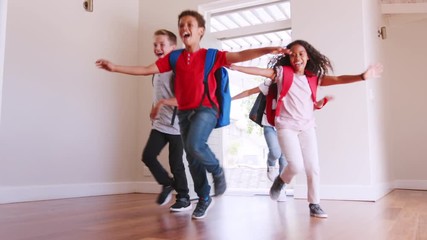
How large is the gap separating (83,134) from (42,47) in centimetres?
84

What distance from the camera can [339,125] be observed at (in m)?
3.02

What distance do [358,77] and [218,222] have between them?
1096 mm

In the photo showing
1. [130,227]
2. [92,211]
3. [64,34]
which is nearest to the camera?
[130,227]

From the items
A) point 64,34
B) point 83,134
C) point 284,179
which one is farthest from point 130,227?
point 64,34

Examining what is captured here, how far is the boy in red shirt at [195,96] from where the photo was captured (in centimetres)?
202

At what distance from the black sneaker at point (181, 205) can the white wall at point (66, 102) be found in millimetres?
1290

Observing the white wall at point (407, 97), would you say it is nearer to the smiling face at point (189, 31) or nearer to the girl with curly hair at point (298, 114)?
the girl with curly hair at point (298, 114)

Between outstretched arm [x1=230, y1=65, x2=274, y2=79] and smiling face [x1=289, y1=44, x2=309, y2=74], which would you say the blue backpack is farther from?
smiling face [x1=289, y1=44, x2=309, y2=74]

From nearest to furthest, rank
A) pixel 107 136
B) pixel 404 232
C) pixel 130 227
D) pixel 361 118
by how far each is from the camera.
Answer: pixel 404 232
pixel 130 227
pixel 361 118
pixel 107 136

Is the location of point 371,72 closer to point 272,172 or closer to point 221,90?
point 221,90

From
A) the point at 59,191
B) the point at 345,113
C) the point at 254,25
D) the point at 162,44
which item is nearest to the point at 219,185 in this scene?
the point at 162,44

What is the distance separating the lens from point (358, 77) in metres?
2.07

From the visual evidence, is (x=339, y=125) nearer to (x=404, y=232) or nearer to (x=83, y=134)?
(x=404, y=232)

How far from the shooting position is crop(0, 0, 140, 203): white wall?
2.91 metres
